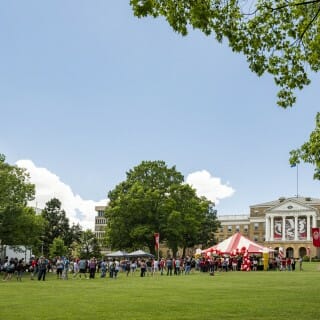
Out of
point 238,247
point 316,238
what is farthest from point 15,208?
point 316,238

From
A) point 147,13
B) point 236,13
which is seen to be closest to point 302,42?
point 236,13

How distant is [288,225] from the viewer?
117438 millimetres

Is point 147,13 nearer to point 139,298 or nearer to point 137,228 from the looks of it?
point 139,298

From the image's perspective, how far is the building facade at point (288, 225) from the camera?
11344 cm

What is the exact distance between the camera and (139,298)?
18656mm

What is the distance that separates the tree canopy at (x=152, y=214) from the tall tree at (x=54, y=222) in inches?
900

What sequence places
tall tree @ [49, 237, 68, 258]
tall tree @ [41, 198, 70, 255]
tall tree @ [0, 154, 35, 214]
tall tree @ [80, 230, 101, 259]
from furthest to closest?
tall tree @ [80, 230, 101, 259], tall tree @ [41, 198, 70, 255], tall tree @ [49, 237, 68, 258], tall tree @ [0, 154, 35, 214]

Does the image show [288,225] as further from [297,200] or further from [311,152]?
[311,152]

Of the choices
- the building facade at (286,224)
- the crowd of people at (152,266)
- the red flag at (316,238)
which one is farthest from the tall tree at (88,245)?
the red flag at (316,238)

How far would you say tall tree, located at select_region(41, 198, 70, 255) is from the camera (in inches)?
3637

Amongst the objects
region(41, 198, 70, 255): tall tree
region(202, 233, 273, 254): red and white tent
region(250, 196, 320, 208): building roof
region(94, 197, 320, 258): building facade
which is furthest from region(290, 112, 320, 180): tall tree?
region(250, 196, 320, 208): building roof

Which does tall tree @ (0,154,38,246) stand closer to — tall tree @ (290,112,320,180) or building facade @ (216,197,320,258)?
tall tree @ (290,112,320,180)

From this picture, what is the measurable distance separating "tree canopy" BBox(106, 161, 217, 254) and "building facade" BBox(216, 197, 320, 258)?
151 feet

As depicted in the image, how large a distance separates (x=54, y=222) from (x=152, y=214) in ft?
95.5
